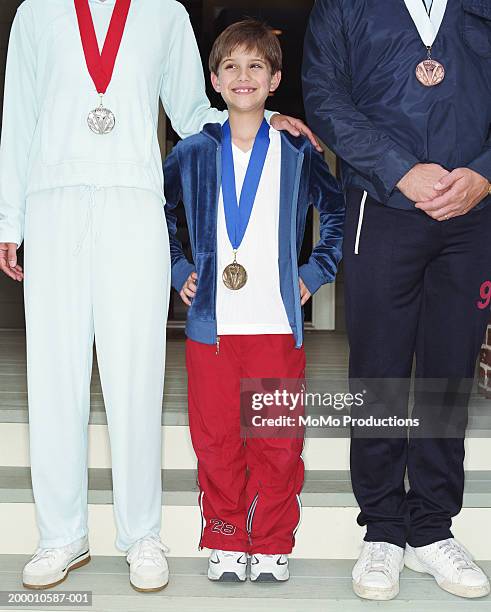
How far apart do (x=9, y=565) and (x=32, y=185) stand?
110 centimetres

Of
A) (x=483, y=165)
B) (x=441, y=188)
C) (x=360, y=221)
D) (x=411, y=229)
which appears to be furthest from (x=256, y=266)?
(x=483, y=165)

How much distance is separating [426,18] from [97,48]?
0.84 metres

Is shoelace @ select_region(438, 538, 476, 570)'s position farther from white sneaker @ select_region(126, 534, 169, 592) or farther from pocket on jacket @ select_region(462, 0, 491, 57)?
pocket on jacket @ select_region(462, 0, 491, 57)

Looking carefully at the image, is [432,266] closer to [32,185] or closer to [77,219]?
[77,219]

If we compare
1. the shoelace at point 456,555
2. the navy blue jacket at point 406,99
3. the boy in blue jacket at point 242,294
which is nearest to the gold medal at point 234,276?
the boy in blue jacket at point 242,294

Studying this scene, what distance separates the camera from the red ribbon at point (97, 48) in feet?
6.61

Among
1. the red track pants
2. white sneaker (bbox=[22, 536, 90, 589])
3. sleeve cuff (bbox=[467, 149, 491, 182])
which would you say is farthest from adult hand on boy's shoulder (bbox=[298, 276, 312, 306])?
white sneaker (bbox=[22, 536, 90, 589])

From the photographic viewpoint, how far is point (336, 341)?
6184mm

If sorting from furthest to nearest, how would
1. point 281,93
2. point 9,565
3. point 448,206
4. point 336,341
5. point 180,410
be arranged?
point 281,93 → point 336,341 → point 180,410 → point 9,565 → point 448,206

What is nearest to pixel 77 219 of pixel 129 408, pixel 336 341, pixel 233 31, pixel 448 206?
pixel 129 408

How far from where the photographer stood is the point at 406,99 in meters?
2.00

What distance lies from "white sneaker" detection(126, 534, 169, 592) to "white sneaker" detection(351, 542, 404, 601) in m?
Answer: 0.51

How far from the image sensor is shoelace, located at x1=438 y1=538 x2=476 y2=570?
6.79 feet

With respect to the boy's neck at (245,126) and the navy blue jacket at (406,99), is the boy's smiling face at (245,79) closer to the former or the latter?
the boy's neck at (245,126)
